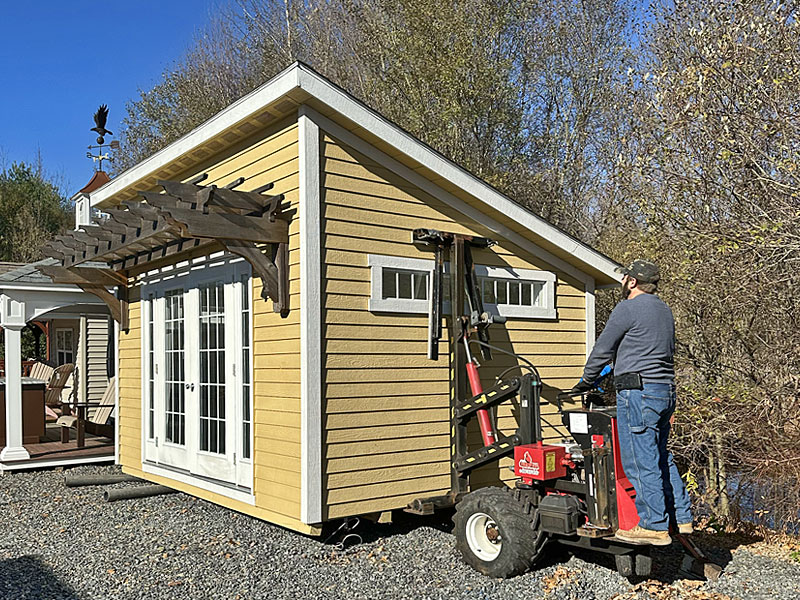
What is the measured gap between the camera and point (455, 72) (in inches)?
575

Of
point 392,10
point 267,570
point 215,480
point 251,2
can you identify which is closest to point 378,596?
point 267,570

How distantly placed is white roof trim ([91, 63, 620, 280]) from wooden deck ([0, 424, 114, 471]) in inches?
145

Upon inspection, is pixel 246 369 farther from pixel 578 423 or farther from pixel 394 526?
pixel 578 423

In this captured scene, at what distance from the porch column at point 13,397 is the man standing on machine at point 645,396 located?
23.5ft

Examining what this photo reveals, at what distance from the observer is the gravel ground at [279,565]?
5.16 m

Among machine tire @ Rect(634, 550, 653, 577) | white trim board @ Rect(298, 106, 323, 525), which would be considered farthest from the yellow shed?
machine tire @ Rect(634, 550, 653, 577)

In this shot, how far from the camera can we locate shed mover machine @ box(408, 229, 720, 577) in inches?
197

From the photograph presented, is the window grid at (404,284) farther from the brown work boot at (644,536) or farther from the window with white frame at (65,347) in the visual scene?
the window with white frame at (65,347)

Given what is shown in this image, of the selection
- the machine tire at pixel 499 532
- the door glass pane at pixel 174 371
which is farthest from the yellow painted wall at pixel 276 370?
the machine tire at pixel 499 532

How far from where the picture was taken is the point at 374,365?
20.5 ft

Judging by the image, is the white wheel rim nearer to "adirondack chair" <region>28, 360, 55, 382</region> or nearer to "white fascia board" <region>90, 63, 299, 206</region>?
"white fascia board" <region>90, 63, 299, 206</region>

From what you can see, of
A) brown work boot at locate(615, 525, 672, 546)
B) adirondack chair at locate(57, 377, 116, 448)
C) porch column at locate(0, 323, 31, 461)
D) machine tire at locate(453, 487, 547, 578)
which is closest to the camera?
brown work boot at locate(615, 525, 672, 546)

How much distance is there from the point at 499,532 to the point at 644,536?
1.04 meters

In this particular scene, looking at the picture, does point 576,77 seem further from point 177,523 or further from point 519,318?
point 177,523
